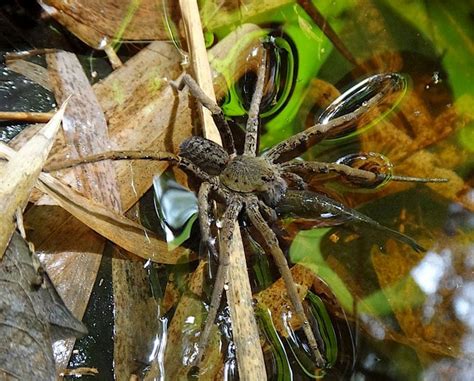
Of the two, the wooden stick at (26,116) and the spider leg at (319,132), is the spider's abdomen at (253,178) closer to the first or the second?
the spider leg at (319,132)

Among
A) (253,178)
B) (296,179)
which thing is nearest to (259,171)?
(253,178)

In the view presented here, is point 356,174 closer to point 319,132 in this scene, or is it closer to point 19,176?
point 319,132

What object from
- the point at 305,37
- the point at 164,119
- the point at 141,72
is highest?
the point at 305,37

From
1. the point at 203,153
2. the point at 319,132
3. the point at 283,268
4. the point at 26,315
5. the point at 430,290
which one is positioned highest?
the point at 319,132

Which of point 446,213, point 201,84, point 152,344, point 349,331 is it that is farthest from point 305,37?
point 152,344

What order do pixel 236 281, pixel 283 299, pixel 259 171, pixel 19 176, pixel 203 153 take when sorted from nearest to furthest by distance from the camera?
1. pixel 19 176
2. pixel 236 281
3. pixel 283 299
4. pixel 203 153
5. pixel 259 171

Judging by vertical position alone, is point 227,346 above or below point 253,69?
below

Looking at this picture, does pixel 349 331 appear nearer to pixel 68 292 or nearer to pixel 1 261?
pixel 68 292
